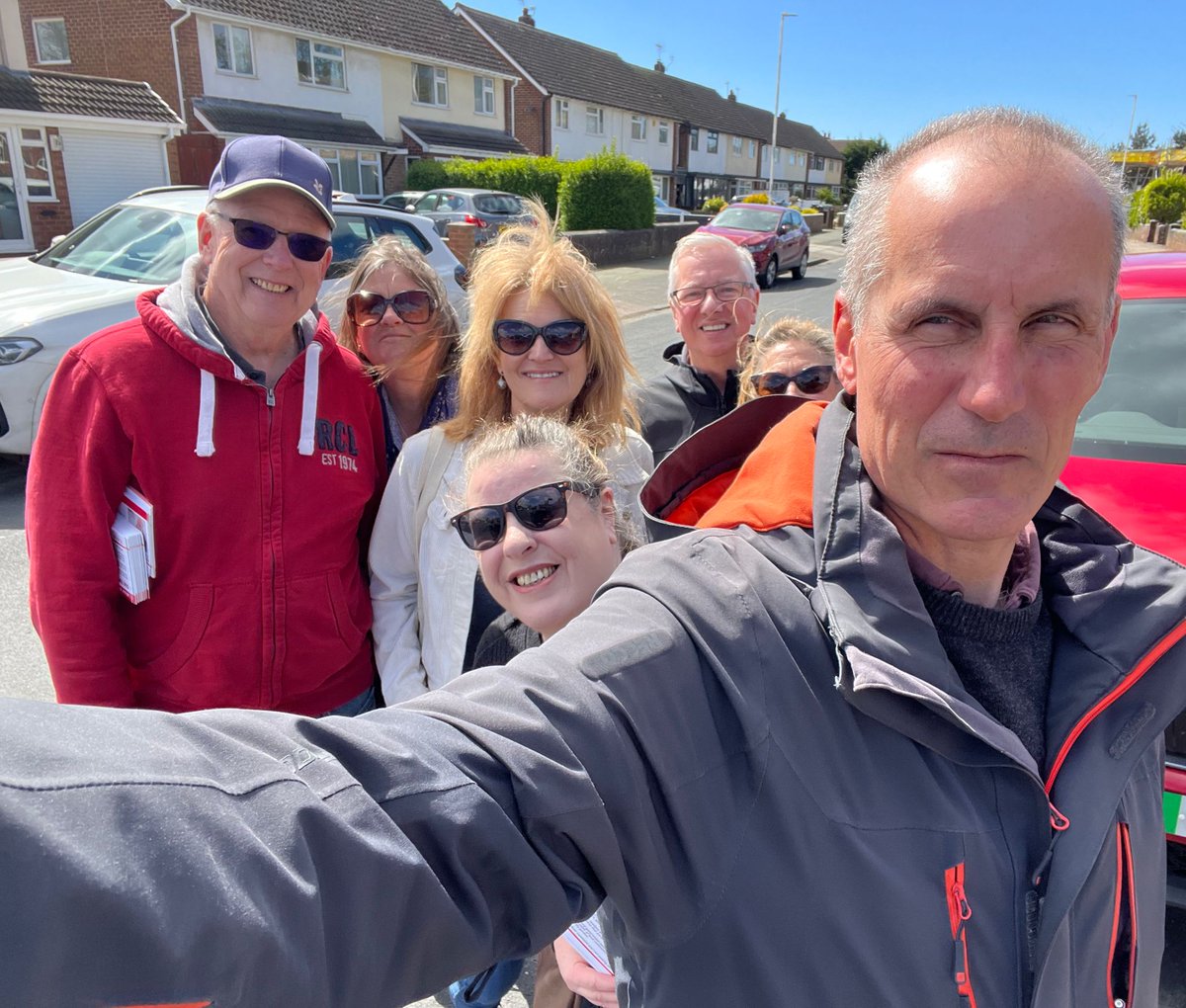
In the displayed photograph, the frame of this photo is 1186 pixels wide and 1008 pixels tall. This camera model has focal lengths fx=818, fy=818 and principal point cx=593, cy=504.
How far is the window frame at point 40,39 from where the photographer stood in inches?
957

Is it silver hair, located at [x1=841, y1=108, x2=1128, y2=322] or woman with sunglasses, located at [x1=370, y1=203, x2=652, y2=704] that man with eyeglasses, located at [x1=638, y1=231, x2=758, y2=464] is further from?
silver hair, located at [x1=841, y1=108, x2=1128, y2=322]

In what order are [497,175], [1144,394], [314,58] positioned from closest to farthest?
[1144,394], [497,175], [314,58]

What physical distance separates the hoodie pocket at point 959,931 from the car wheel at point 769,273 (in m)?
19.2

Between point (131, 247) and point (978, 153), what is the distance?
7120 millimetres

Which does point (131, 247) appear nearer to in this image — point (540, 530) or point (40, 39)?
point (540, 530)

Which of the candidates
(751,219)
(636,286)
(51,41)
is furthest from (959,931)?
(51,41)

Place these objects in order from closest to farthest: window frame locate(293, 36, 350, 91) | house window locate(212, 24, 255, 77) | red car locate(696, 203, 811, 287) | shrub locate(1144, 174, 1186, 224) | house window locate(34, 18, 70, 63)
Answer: red car locate(696, 203, 811, 287)
shrub locate(1144, 174, 1186, 224)
house window locate(212, 24, 255, 77)
house window locate(34, 18, 70, 63)
window frame locate(293, 36, 350, 91)

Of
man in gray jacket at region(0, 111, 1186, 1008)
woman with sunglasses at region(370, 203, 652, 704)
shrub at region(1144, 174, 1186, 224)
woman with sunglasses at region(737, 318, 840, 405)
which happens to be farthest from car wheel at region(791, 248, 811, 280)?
man in gray jacket at region(0, 111, 1186, 1008)

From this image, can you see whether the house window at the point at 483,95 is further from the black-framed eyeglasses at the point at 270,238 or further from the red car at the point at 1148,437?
the black-framed eyeglasses at the point at 270,238

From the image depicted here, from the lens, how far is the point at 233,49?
23.7 metres

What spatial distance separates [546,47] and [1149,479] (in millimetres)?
42123

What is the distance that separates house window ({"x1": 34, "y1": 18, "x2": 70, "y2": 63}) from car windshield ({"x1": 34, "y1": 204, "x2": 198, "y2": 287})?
2365cm

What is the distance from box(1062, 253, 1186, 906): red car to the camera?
2.31 m

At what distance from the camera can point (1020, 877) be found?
100 centimetres
